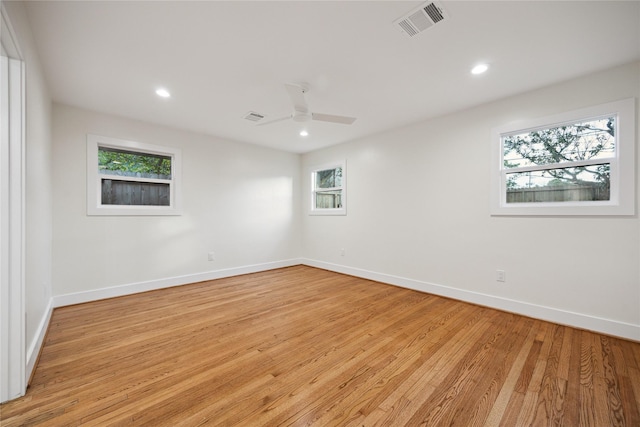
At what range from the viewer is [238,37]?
202 centimetres

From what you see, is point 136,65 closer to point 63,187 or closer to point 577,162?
point 63,187

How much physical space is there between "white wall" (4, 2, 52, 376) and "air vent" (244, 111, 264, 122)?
196 centimetres

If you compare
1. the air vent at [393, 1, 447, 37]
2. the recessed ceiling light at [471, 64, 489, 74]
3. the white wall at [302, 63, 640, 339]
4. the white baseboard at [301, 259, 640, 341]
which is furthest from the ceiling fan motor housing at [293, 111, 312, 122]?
the white baseboard at [301, 259, 640, 341]

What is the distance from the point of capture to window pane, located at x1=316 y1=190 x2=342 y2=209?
518cm

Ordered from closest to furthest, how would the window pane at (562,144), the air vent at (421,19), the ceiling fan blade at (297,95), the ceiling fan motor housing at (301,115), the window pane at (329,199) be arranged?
1. the air vent at (421,19)
2. the ceiling fan blade at (297,95)
3. the window pane at (562,144)
4. the ceiling fan motor housing at (301,115)
5. the window pane at (329,199)

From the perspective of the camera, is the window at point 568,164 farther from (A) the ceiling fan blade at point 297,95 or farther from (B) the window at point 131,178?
(B) the window at point 131,178

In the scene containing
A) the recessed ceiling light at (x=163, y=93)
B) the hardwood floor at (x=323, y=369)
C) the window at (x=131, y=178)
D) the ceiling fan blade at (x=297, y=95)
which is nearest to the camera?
the hardwood floor at (x=323, y=369)

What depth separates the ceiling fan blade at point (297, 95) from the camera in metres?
2.38

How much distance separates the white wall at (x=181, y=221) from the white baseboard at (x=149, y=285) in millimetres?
15

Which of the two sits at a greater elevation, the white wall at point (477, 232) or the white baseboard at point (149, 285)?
the white wall at point (477, 232)

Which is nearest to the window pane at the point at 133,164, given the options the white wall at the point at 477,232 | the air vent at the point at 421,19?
the white wall at the point at 477,232

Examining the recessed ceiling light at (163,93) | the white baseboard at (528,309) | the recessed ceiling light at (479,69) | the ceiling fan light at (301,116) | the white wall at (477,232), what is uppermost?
the recessed ceiling light at (479,69)

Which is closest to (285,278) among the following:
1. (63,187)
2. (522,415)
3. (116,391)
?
(116,391)

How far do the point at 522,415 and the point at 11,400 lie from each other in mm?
3033
